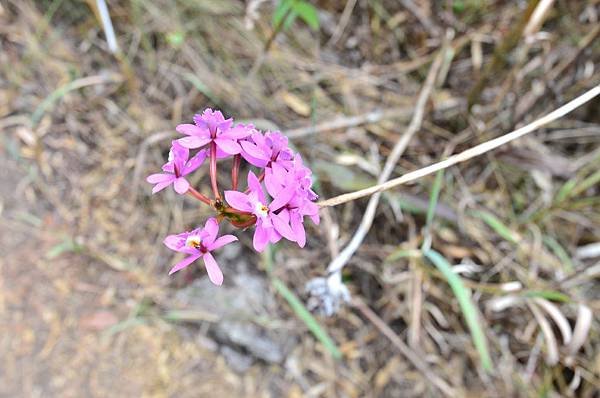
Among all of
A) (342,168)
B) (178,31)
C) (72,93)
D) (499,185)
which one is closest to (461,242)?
(499,185)

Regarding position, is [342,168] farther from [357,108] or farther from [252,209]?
[252,209]

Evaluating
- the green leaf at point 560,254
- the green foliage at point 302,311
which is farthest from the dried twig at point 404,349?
the green leaf at point 560,254

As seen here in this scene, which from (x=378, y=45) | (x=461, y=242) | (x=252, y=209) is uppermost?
(x=252, y=209)

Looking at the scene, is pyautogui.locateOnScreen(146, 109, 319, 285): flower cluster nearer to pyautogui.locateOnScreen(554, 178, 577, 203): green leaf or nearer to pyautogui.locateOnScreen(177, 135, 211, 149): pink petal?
pyautogui.locateOnScreen(177, 135, 211, 149): pink petal

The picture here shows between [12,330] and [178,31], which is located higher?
[178,31]

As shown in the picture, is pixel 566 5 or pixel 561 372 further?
pixel 566 5

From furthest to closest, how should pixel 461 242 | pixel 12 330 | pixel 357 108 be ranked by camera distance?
pixel 357 108, pixel 461 242, pixel 12 330
